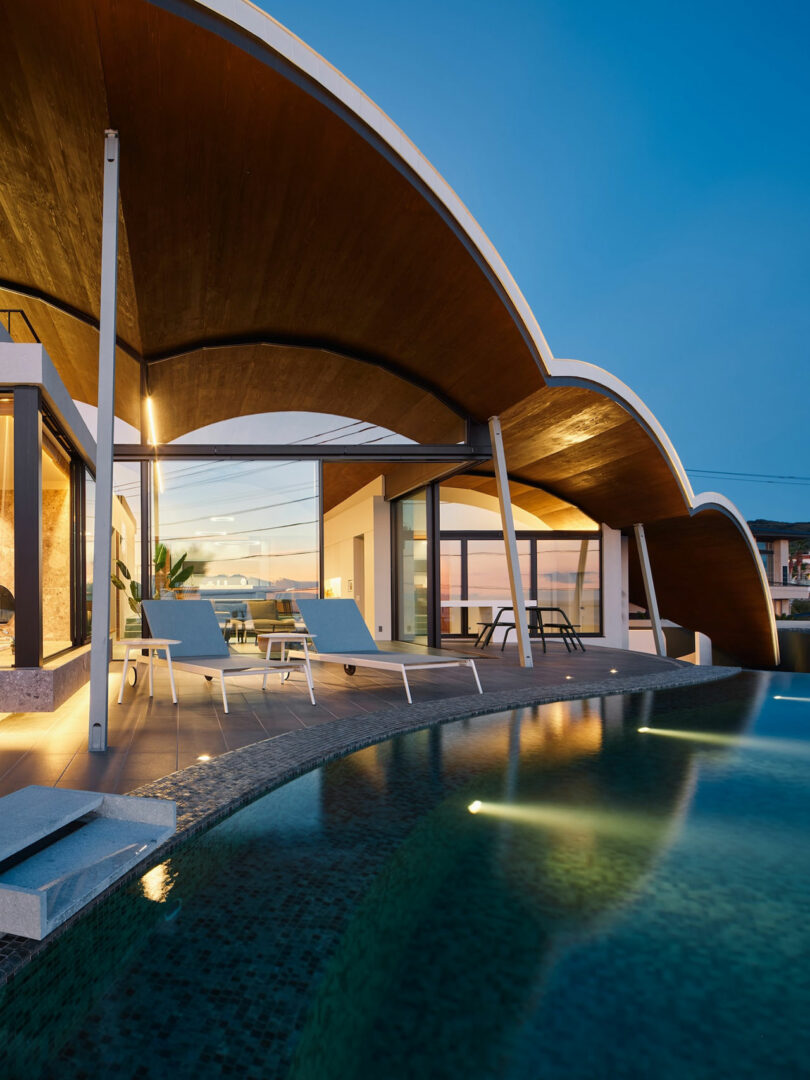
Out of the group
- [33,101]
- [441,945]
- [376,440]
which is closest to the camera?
[441,945]

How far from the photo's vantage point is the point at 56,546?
314 inches

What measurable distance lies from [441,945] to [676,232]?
140488 millimetres

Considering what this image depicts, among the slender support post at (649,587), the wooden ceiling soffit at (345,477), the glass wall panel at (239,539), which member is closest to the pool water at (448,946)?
the glass wall panel at (239,539)

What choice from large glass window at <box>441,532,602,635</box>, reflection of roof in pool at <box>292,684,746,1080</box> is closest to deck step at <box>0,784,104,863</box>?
reflection of roof in pool at <box>292,684,746,1080</box>

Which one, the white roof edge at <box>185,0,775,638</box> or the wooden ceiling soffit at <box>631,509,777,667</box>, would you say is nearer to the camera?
→ the white roof edge at <box>185,0,775,638</box>

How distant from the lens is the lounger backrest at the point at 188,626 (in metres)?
7.20

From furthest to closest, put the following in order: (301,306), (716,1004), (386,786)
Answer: (301,306)
(386,786)
(716,1004)

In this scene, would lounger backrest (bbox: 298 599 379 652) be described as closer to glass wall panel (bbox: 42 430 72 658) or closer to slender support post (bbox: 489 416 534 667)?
slender support post (bbox: 489 416 534 667)

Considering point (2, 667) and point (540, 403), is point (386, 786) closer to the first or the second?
point (2, 667)

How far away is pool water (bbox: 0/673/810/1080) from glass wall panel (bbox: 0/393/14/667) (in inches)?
122

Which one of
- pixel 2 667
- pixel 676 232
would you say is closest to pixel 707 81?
pixel 676 232

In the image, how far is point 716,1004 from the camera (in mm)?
1982

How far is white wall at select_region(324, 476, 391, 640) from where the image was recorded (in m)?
15.1

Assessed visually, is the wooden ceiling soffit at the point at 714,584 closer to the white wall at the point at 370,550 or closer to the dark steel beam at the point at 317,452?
the white wall at the point at 370,550
